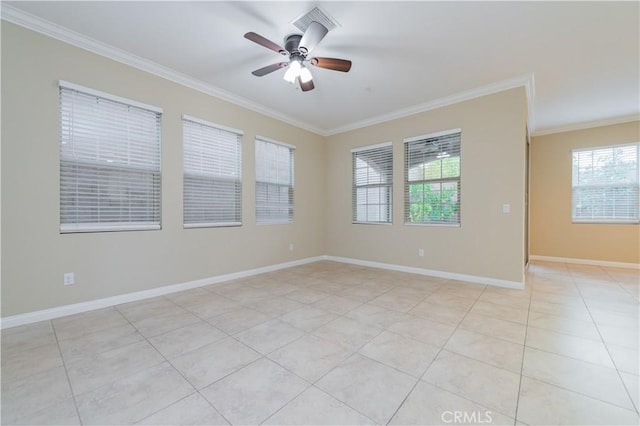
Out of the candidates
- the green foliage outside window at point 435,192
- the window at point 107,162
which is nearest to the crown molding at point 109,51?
the window at point 107,162

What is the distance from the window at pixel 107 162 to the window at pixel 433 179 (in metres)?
3.92

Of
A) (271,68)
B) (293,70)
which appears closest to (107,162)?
(271,68)

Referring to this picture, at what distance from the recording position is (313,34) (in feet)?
7.36

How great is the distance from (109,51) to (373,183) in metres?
4.28

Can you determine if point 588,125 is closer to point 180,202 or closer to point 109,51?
point 180,202

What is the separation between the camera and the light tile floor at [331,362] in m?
1.39

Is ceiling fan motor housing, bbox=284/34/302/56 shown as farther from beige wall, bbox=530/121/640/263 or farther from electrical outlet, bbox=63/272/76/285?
beige wall, bbox=530/121/640/263

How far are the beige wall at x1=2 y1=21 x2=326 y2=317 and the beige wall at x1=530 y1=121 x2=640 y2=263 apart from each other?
20.4 feet

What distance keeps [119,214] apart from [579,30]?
17.2 feet

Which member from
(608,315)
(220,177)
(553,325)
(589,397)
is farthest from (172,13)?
(608,315)

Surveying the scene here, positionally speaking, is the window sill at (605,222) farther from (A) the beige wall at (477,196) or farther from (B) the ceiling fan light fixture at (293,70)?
(B) the ceiling fan light fixture at (293,70)

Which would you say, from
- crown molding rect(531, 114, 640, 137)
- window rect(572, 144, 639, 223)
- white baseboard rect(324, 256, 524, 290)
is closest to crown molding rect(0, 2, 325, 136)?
white baseboard rect(324, 256, 524, 290)

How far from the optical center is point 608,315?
270cm

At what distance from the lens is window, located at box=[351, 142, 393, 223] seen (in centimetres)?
494
